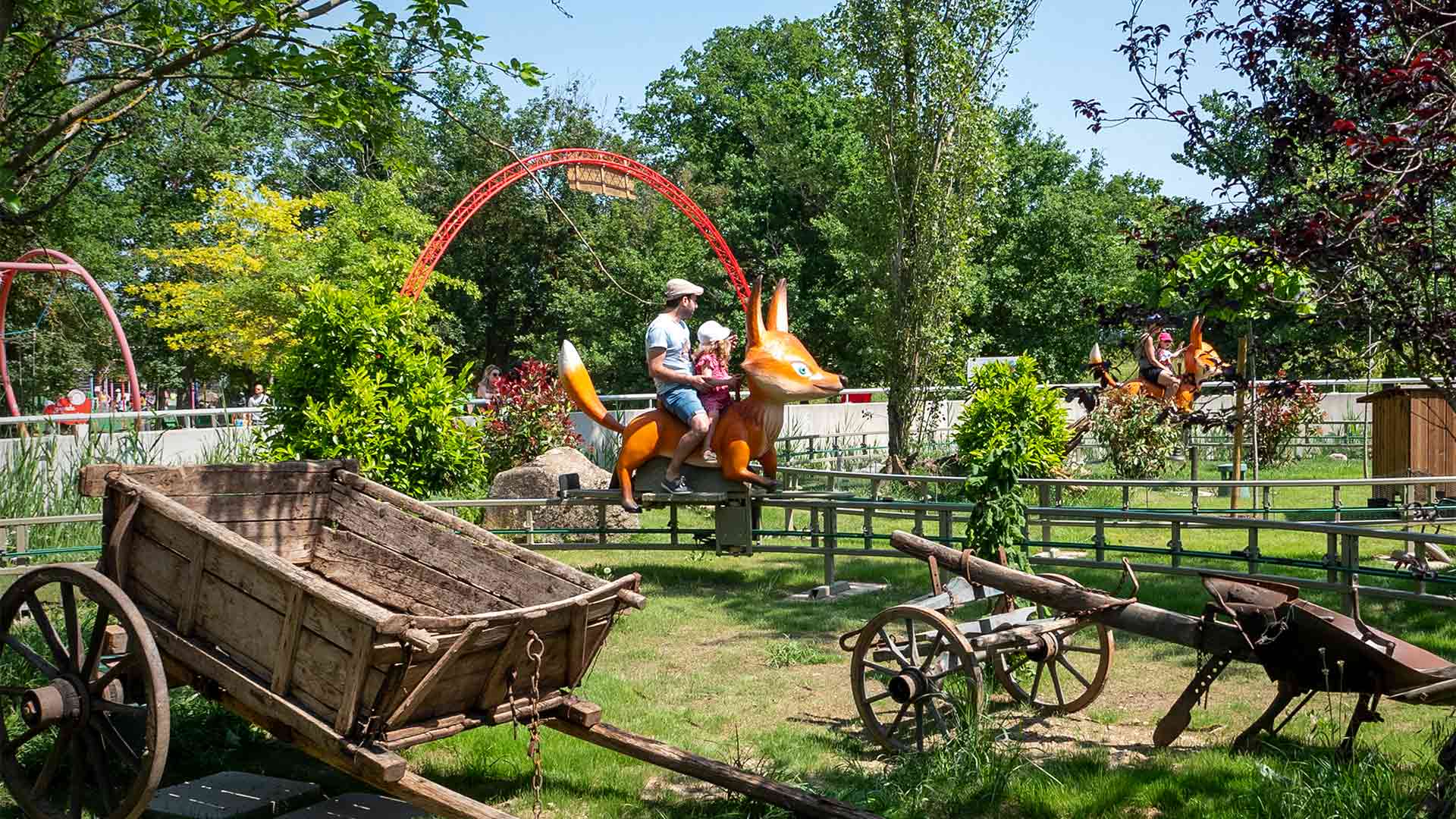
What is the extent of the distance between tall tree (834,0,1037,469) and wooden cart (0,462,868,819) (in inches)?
496

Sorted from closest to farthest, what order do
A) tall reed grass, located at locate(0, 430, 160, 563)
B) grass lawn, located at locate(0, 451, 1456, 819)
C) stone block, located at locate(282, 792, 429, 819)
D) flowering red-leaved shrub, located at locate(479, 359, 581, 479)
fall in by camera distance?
stone block, located at locate(282, 792, 429, 819) → grass lawn, located at locate(0, 451, 1456, 819) → tall reed grass, located at locate(0, 430, 160, 563) → flowering red-leaved shrub, located at locate(479, 359, 581, 479)

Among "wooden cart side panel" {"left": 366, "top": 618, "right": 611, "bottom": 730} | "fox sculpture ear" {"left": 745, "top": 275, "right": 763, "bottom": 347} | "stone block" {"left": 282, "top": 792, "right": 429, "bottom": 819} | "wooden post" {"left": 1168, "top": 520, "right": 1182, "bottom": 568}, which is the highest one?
"fox sculpture ear" {"left": 745, "top": 275, "right": 763, "bottom": 347}

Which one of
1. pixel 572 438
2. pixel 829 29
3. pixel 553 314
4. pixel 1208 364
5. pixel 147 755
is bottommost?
pixel 147 755

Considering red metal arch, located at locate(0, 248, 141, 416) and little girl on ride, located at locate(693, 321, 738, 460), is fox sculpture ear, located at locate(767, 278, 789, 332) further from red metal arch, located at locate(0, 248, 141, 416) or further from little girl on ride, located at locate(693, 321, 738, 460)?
red metal arch, located at locate(0, 248, 141, 416)

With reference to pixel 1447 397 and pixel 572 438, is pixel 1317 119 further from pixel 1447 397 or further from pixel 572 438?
pixel 572 438

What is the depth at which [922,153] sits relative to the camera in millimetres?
17891

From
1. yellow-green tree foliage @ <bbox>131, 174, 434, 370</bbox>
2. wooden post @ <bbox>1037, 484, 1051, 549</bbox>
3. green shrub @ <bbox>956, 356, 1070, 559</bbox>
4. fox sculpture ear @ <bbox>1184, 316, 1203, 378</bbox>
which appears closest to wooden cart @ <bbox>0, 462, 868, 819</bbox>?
green shrub @ <bbox>956, 356, 1070, 559</bbox>

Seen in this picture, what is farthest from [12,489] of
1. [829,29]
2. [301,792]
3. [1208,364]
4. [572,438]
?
[1208,364]

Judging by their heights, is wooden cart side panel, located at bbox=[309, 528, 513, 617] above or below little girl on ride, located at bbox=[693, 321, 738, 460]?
below

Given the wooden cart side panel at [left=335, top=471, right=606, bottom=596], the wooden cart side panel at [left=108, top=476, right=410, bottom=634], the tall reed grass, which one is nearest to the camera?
the wooden cart side panel at [left=108, top=476, right=410, bottom=634]

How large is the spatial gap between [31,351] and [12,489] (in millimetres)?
28292

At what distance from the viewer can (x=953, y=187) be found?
59.6 feet

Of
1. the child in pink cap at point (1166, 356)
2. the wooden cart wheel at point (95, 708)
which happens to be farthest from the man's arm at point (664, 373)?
the child in pink cap at point (1166, 356)

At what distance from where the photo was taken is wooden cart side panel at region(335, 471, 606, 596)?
5.52m
